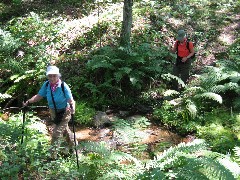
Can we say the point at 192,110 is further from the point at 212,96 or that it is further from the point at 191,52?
the point at 191,52

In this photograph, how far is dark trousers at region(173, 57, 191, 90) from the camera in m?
10.1

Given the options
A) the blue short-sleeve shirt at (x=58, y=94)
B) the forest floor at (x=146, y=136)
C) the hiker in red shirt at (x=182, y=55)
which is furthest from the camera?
the hiker in red shirt at (x=182, y=55)

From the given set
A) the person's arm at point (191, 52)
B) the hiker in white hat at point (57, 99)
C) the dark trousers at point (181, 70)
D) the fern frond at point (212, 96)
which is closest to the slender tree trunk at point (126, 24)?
the dark trousers at point (181, 70)

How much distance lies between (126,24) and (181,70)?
2.64 meters

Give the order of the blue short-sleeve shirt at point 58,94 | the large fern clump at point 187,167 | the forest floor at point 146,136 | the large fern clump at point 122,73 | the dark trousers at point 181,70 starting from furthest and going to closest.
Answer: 1. the large fern clump at point 122,73
2. the dark trousers at point 181,70
3. the forest floor at point 146,136
4. the blue short-sleeve shirt at point 58,94
5. the large fern clump at point 187,167

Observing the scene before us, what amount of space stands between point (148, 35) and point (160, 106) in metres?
3.67

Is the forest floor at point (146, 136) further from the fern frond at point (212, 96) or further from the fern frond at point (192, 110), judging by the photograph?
the fern frond at point (212, 96)

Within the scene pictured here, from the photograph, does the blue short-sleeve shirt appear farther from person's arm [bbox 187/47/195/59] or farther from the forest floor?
person's arm [bbox 187/47/195/59]

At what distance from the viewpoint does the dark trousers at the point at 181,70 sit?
10086mm

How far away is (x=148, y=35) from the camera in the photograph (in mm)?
12477

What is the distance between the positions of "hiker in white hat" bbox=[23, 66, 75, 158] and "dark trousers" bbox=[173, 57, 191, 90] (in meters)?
4.49

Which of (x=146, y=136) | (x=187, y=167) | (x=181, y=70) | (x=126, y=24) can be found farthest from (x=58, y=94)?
(x=126, y=24)

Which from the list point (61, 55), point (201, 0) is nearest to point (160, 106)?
point (61, 55)

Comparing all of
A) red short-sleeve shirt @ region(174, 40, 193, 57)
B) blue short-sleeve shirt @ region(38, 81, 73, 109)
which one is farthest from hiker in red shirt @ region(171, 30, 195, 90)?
blue short-sleeve shirt @ region(38, 81, 73, 109)
